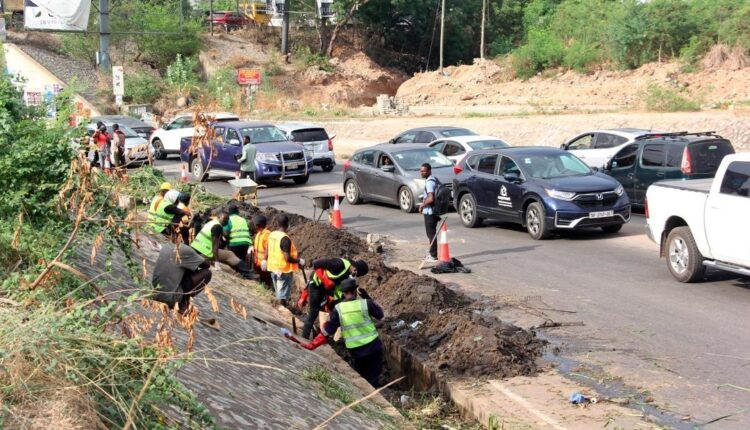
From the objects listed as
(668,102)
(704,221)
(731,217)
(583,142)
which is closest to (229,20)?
(668,102)

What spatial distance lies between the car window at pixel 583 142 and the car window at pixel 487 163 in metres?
6.37

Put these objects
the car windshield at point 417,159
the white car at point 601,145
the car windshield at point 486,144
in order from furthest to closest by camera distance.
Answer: the car windshield at point 486,144 → the white car at point 601,145 → the car windshield at point 417,159

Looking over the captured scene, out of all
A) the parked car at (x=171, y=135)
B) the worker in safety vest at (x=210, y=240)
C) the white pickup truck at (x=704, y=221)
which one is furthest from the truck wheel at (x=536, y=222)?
the parked car at (x=171, y=135)

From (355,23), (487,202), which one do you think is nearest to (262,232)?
(487,202)

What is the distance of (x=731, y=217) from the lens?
12.1 metres

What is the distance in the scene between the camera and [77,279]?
7309 mm

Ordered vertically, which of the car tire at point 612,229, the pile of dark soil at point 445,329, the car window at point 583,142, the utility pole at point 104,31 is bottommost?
the pile of dark soil at point 445,329

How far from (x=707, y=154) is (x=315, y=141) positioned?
15.6 metres

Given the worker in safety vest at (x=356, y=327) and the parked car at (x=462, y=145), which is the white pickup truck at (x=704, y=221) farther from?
the parked car at (x=462, y=145)

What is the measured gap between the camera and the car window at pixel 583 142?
25266 millimetres

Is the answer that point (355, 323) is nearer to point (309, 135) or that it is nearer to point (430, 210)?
point (430, 210)

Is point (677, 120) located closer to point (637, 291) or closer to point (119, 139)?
point (119, 139)

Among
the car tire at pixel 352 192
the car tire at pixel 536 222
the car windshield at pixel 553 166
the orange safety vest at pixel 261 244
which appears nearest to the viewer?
the orange safety vest at pixel 261 244

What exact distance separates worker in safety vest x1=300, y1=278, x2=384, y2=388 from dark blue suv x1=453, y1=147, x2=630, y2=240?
799 cm
